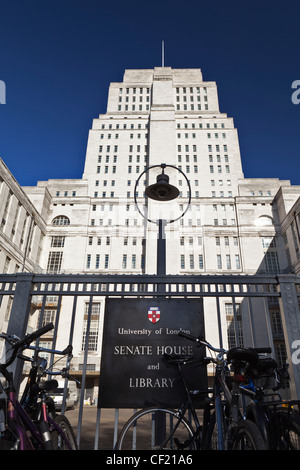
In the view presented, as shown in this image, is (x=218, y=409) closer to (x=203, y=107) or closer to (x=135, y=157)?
(x=135, y=157)

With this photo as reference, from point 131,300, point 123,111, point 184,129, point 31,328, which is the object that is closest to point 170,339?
point 131,300

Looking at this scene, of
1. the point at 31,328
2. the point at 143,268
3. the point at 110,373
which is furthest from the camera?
the point at 143,268

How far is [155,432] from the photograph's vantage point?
12.0 ft

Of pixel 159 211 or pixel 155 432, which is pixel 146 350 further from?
pixel 159 211

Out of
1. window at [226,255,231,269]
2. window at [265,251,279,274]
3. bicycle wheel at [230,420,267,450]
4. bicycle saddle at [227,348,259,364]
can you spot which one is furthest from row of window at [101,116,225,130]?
bicycle wheel at [230,420,267,450]

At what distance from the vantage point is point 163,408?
3.45 meters

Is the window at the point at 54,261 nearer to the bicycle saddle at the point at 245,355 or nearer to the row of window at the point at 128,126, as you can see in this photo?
the row of window at the point at 128,126

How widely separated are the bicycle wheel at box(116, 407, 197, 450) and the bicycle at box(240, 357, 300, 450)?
81 cm

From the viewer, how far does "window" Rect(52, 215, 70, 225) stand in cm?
5138

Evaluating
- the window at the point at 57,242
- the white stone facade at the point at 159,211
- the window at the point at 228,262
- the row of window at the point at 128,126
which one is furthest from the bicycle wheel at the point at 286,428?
the row of window at the point at 128,126

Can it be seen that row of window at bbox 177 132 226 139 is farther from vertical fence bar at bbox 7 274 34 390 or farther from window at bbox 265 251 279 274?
vertical fence bar at bbox 7 274 34 390

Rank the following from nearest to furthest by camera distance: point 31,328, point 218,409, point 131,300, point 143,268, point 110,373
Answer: point 218,409 → point 110,373 → point 131,300 → point 31,328 → point 143,268

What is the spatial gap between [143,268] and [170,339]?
148 ft

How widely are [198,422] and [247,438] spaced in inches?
36.5
